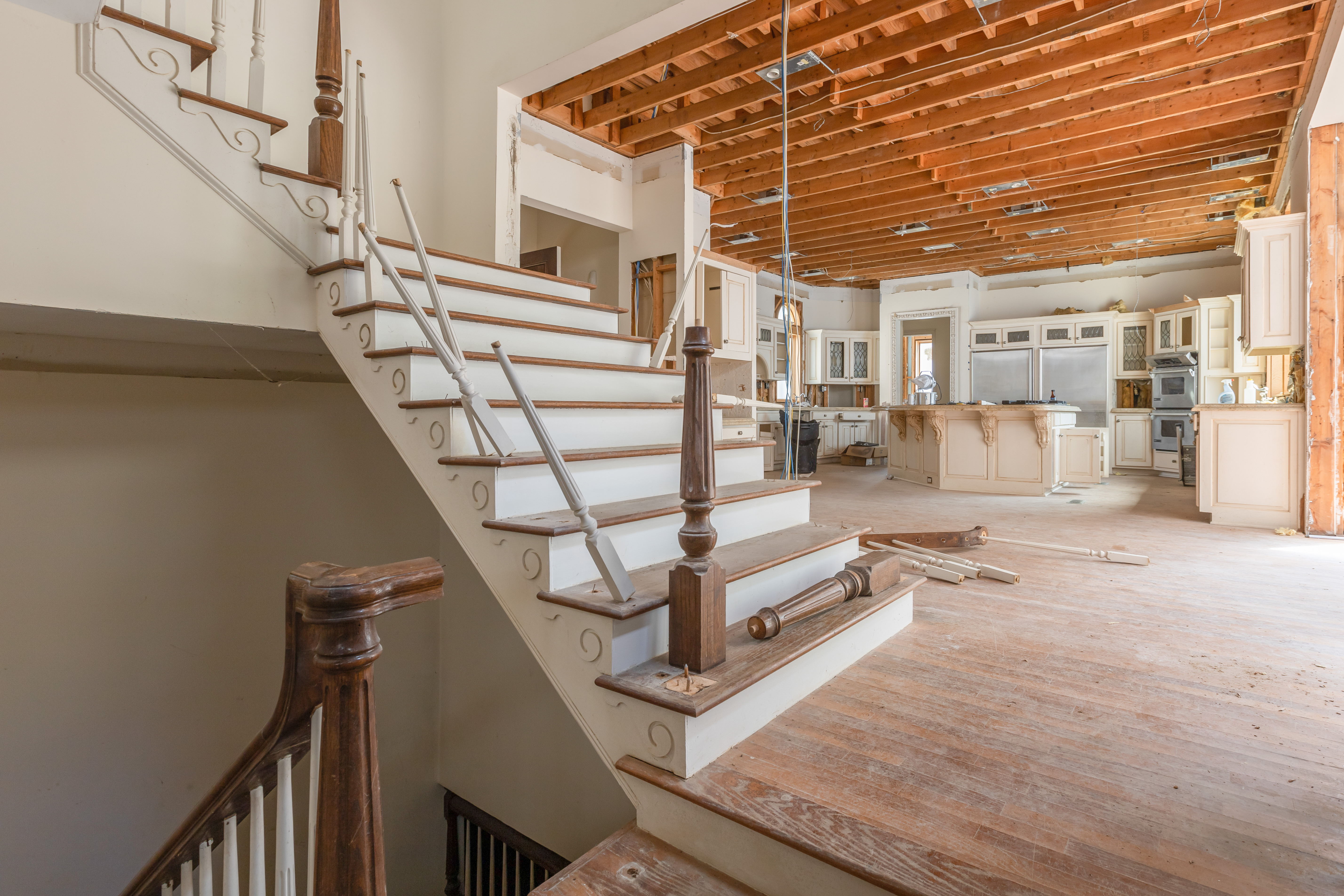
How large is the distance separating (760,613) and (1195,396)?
31.9 ft

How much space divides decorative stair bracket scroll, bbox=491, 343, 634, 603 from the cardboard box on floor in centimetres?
985

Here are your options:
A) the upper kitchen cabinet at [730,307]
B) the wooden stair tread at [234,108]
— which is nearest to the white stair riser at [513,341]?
the wooden stair tread at [234,108]

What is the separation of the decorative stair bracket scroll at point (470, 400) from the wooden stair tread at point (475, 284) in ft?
0.67

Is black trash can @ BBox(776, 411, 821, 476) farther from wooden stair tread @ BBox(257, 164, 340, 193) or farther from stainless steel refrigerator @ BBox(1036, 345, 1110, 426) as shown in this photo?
wooden stair tread @ BBox(257, 164, 340, 193)

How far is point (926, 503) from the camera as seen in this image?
5.59 meters

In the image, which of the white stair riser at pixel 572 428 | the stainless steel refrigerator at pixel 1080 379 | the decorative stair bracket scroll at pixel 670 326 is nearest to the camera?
the white stair riser at pixel 572 428

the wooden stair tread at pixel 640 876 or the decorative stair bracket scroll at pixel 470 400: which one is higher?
the decorative stair bracket scroll at pixel 470 400

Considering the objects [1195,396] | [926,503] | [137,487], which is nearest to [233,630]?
[137,487]

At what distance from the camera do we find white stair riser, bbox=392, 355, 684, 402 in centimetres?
202

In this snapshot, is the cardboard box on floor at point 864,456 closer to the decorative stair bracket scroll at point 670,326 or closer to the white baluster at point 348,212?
the decorative stair bracket scroll at point 670,326

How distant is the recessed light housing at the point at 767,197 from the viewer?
6848mm

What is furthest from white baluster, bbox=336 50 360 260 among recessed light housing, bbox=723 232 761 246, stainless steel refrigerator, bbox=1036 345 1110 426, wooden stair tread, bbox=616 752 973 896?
stainless steel refrigerator, bbox=1036 345 1110 426

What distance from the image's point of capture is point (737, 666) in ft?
4.91

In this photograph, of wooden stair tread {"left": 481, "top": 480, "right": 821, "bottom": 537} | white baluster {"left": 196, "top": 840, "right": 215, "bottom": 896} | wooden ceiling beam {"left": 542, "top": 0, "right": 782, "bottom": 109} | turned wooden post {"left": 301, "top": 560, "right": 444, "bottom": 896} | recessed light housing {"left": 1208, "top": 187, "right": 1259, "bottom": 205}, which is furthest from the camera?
recessed light housing {"left": 1208, "top": 187, "right": 1259, "bottom": 205}
